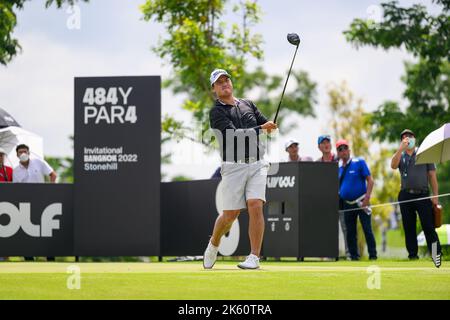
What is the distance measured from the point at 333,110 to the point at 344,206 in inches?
1099

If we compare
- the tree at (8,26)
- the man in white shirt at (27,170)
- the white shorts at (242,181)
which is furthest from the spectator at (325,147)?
the tree at (8,26)

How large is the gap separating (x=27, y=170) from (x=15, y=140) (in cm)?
319

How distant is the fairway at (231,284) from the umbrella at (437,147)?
5.41 ft

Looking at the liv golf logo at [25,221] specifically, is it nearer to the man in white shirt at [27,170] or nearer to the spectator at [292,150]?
the man in white shirt at [27,170]

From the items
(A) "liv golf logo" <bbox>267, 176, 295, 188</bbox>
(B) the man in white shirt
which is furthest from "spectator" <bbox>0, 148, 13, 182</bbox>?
(A) "liv golf logo" <bbox>267, 176, 295, 188</bbox>

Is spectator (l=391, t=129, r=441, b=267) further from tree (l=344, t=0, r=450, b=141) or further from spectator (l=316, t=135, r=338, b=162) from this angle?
tree (l=344, t=0, r=450, b=141)

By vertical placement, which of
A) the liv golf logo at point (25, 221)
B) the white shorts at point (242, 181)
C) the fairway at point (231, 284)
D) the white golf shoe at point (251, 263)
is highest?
the white shorts at point (242, 181)

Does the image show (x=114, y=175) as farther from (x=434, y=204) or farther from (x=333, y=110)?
(x=333, y=110)

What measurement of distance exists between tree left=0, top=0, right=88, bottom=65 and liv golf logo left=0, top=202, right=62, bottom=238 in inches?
463

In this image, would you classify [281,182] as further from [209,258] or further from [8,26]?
[8,26]

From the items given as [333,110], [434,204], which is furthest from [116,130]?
[333,110]

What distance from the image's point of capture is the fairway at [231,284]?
27.0 feet

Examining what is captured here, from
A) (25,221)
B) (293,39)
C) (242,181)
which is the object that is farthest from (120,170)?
(242,181)

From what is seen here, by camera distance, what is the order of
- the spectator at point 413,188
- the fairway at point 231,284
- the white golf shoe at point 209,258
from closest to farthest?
1. the fairway at point 231,284
2. the white golf shoe at point 209,258
3. the spectator at point 413,188
